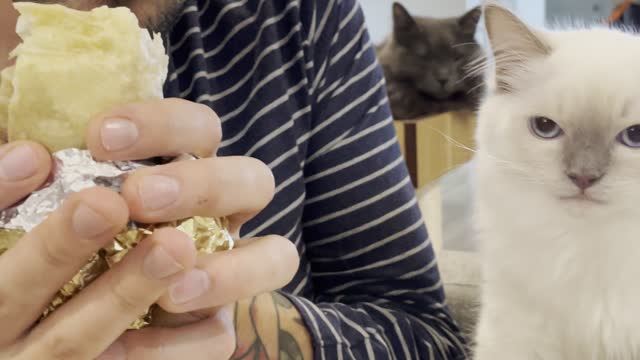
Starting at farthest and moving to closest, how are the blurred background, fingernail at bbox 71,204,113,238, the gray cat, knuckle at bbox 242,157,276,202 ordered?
1. the blurred background
2. the gray cat
3. knuckle at bbox 242,157,276,202
4. fingernail at bbox 71,204,113,238

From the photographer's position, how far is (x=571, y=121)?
2.81 feet

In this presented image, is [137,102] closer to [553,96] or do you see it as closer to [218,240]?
[218,240]

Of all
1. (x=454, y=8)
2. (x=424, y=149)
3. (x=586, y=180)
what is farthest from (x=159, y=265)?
(x=454, y=8)

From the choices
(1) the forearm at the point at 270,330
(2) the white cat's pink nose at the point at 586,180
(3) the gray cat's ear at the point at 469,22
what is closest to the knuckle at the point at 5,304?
(1) the forearm at the point at 270,330

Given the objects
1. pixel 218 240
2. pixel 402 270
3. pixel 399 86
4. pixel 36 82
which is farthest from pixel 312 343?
pixel 399 86

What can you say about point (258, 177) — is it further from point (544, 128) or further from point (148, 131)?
point (544, 128)

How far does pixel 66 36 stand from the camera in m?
0.50

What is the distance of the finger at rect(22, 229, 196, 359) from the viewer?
1.47 ft

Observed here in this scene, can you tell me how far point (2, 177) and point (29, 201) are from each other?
25 mm

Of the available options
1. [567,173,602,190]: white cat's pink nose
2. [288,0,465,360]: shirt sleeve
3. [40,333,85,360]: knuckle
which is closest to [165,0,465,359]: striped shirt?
[288,0,465,360]: shirt sleeve

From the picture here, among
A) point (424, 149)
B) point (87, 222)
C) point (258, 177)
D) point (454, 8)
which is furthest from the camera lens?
point (454, 8)

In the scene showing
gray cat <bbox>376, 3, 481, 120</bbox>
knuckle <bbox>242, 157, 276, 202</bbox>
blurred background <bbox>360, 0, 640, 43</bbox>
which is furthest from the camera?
blurred background <bbox>360, 0, 640, 43</bbox>

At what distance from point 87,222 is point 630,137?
645 millimetres

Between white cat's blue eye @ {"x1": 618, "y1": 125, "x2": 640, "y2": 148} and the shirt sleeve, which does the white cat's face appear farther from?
the shirt sleeve
